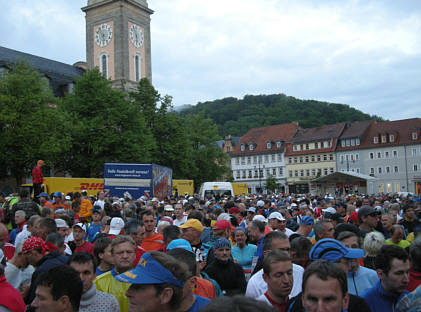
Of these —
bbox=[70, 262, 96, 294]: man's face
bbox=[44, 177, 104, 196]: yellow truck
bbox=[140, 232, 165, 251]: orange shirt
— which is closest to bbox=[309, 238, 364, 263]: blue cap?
bbox=[70, 262, 96, 294]: man's face

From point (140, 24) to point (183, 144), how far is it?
74.9 ft

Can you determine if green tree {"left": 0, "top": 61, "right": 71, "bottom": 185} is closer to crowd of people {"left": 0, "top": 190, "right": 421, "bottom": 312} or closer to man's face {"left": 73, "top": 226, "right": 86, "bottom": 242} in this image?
man's face {"left": 73, "top": 226, "right": 86, "bottom": 242}

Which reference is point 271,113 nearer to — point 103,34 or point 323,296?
point 103,34

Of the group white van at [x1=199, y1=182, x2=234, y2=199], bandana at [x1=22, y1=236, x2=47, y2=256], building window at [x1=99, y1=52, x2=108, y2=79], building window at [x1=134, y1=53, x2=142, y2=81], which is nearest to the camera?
bandana at [x1=22, y1=236, x2=47, y2=256]

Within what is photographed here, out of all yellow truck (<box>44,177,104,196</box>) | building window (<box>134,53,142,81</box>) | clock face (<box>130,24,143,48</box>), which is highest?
clock face (<box>130,24,143,48</box>)

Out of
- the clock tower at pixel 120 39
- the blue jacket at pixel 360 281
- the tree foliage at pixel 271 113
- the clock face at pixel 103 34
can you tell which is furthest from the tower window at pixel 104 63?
the blue jacket at pixel 360 281

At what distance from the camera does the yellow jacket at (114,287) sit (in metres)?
4.29

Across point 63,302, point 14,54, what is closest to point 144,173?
point 63,302

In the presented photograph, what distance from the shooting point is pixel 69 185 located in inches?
965

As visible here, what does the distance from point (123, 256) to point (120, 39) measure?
2254 inches

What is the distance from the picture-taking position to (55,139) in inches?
1303

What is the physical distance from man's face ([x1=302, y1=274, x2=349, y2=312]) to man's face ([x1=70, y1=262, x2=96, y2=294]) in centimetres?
221

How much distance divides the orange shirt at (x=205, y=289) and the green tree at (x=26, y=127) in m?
30.2

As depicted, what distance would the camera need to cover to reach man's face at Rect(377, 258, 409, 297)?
3814mm
